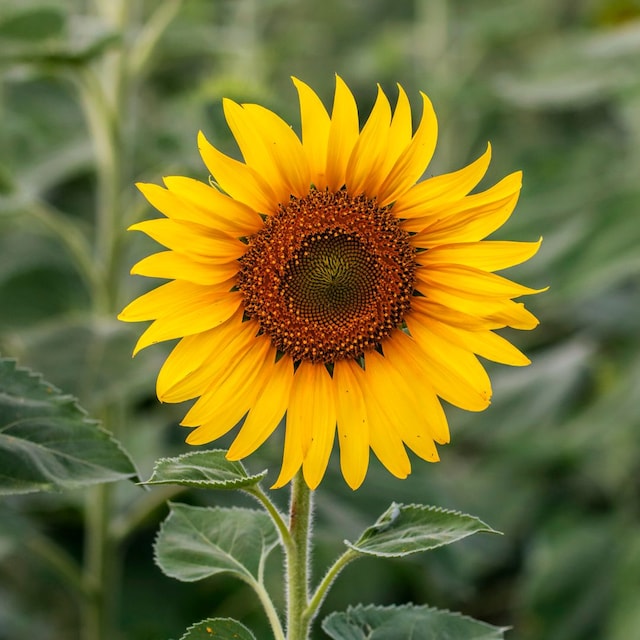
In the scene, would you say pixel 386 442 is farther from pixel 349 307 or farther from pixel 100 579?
pixel 100 579

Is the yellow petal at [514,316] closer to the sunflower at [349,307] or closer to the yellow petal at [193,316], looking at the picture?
the sunflower at [349,307]

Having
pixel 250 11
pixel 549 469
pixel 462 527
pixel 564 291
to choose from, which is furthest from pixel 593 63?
pixel 462 527

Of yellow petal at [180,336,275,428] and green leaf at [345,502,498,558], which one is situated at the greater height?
yellow petal at [180,336,275,428]

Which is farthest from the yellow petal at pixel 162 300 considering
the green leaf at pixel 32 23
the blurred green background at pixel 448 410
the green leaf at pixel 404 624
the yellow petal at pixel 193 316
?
the green leaf at pixel 32 23

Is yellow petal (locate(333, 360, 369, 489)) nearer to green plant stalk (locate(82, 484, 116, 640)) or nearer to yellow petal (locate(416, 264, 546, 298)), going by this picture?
yellow petal (locate(416, 264, 546, 298))

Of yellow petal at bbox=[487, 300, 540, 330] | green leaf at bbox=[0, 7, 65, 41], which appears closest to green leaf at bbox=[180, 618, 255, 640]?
yellow petal at bbox=[487, 300, 540, 330]

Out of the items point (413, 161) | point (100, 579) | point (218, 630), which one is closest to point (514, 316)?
point (413, 161)

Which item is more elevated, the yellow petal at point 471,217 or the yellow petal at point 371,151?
the yellow petal at point 371,151
